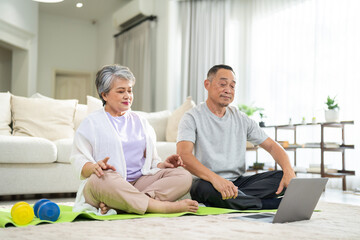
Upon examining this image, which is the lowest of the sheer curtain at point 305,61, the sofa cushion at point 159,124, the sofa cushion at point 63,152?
the sofa cushion at point 63,152

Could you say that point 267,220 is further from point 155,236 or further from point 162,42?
point 162,42

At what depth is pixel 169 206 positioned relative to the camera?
5.88 feet

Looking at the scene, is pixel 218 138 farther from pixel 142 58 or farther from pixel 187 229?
pixel 142 58

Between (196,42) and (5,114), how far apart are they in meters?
3.10

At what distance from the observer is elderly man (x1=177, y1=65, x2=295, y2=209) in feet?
6.70

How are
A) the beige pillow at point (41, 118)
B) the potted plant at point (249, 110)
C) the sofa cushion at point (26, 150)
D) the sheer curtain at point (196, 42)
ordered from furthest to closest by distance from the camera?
the sheer curtain at point (196, 42) → the potted plant at point (249, 110) → the beige pillow at point (41, 118) → the sofa cushion at point (26, 150)

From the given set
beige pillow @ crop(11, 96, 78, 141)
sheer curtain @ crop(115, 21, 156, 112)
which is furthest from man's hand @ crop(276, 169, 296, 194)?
sheer curtain @ crop(115, 21, 156, 112)

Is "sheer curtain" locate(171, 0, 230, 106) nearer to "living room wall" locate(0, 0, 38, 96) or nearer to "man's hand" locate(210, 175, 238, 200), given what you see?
"living room wall" locate(0, 0, 38, 96)

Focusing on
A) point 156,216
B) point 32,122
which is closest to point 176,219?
point 156,216

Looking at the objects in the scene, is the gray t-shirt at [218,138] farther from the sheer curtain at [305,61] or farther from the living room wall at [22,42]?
the living room wall at [22,42]

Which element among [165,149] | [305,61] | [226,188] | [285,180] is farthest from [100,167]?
[305,61]

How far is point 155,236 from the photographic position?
1.32 meters

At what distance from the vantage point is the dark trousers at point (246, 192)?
2016 millimetres

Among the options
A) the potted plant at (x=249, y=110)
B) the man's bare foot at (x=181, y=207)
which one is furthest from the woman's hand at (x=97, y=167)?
the potted plant at (x=249, y=110)
